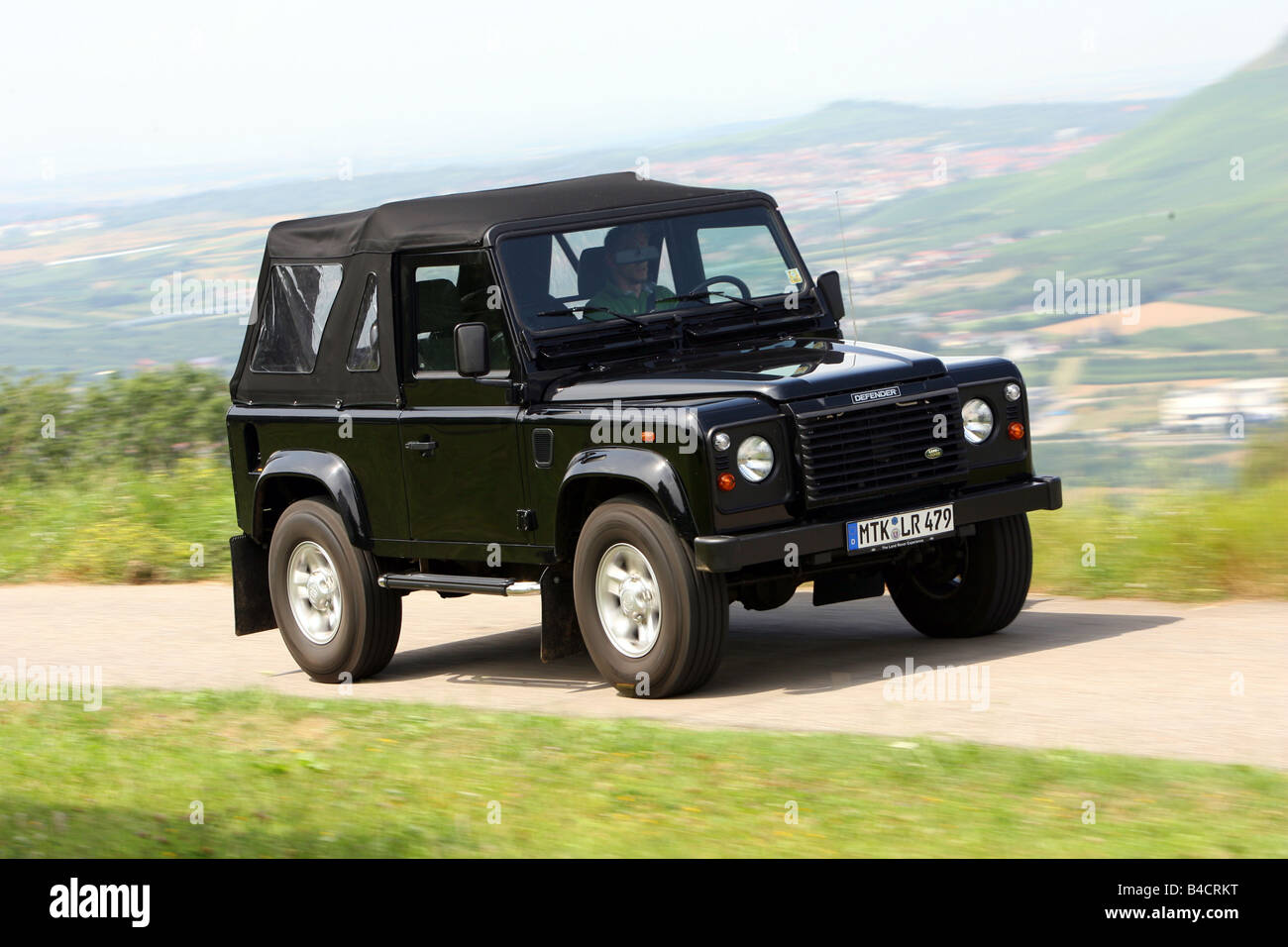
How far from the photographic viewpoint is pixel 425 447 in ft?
28.9

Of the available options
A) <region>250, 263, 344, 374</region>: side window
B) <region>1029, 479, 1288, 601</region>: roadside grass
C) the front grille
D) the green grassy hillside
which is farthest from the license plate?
the green grassy hillside

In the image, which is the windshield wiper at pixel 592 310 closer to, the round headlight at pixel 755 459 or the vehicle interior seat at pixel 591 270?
the vehicle interior seat at pixel 591 270

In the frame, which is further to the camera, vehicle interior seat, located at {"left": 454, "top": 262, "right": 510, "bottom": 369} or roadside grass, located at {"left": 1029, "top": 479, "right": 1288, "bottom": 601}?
roadside grass, located at {"left": 1029, "top": 479, "right": 1288, "bottom": 601}

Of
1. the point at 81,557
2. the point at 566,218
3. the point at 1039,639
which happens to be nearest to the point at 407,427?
the point at 566,218

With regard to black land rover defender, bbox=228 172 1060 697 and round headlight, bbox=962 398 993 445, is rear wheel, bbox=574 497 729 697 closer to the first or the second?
black land rover defender, bbox=228 172 1060 697

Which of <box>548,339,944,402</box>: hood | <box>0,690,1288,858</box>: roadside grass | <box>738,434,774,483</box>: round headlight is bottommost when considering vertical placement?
<box>0,690,1288,858</box>: roadside grass

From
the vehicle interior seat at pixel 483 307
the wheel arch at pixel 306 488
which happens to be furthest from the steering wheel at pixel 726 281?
the wheel arch at pixel 306 488

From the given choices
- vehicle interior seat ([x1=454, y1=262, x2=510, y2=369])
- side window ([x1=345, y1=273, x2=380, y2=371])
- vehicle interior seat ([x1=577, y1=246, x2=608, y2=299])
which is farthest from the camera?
side window ([x1=345, y1=273, x2=380, y2=371])

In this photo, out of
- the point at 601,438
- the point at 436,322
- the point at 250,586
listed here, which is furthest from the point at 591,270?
the point at 250,586

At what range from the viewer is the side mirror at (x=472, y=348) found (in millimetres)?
8219

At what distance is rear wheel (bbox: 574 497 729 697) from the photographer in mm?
7566

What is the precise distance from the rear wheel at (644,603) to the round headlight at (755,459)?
42 cm

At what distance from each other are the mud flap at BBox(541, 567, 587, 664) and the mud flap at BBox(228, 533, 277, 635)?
2.36 m

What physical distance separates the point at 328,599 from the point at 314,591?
105 millimetres
